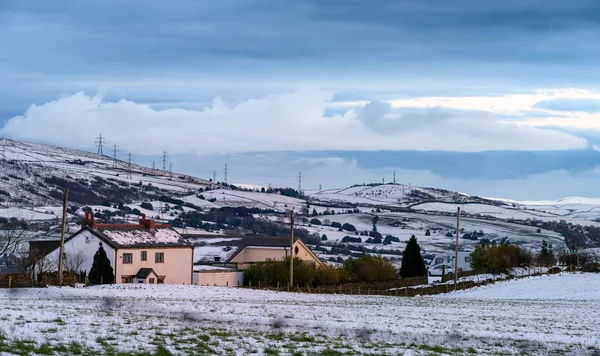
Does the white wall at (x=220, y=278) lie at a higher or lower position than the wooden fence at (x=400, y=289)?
higher

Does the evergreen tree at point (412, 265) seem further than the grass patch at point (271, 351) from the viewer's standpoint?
Yes

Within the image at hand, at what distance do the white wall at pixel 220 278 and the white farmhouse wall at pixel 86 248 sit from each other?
38.0 ft

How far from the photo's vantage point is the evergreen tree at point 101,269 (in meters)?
76.9

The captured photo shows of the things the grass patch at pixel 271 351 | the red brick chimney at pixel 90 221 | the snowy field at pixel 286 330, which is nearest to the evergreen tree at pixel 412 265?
the red brick chimney at pixel 90 221

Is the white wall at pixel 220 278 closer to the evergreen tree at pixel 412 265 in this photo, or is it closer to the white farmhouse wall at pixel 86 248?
the white farmhouse wall at pixel 86 248

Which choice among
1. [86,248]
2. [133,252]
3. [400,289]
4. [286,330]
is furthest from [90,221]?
[286,330]

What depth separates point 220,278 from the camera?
88.6 m

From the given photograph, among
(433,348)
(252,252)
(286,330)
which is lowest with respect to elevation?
(433,348)

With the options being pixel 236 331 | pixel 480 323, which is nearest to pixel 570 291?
pixel 480 323

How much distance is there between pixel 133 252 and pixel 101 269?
181 inches

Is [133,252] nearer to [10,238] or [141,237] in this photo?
[141,237]

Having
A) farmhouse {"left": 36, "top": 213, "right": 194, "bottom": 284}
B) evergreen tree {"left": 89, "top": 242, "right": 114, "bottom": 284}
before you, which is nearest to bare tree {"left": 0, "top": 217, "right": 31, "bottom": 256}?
farmhouse {"left": 36, "top": 213, "right": 194, "bottom": 284}

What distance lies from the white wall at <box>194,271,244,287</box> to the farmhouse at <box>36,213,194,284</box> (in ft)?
6.09

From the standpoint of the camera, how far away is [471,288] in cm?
7544
